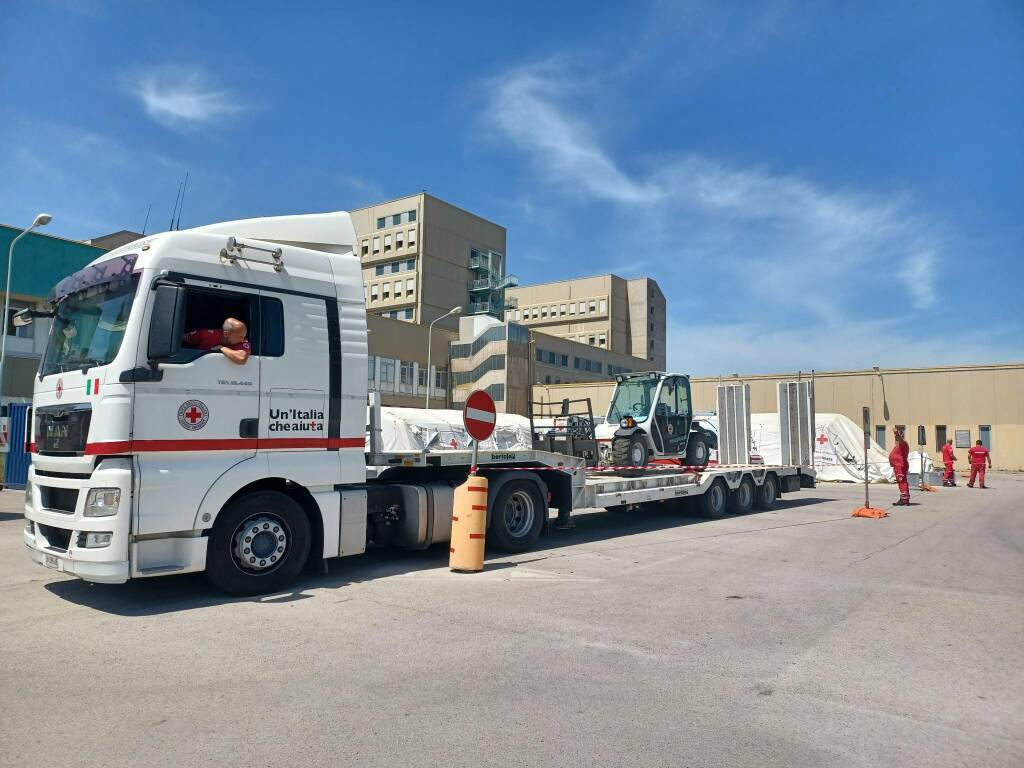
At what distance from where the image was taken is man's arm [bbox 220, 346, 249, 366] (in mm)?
6645

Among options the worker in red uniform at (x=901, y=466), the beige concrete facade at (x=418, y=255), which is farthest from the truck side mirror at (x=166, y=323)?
the beige concrete facade at (x=418, y=255)

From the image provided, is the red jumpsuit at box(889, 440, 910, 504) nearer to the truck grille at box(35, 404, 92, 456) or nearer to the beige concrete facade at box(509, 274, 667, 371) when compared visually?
the truck grille at box(35, 404, 92, 456)

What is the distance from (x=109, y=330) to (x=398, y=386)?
50.3 meters

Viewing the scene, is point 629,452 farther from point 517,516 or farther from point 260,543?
point 260,543

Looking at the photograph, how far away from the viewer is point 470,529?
8.09m

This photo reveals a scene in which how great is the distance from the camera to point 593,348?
83.8m

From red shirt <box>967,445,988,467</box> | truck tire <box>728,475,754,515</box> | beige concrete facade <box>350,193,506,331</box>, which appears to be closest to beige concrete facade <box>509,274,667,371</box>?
beige concrete facade <box>350,193,506,331</box>

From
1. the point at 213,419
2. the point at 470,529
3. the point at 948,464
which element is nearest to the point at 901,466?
the point at 948,464

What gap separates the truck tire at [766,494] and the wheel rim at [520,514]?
7.93 meters

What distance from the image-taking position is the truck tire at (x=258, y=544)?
6562 mm

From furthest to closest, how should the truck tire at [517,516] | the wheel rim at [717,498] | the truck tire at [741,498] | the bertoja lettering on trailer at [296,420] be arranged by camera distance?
the truck tire at [741,498]
the wheel rim at [717,498]
the truck tire at [517,516]
the bertoja lettering on trailer at [296,420]

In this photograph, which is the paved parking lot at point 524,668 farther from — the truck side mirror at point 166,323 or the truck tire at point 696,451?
the truck tire at point 696,451

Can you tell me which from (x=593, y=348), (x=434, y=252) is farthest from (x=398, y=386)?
(x=593, y=348)

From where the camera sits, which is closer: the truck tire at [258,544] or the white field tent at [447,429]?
the truck tire at [258,544]
